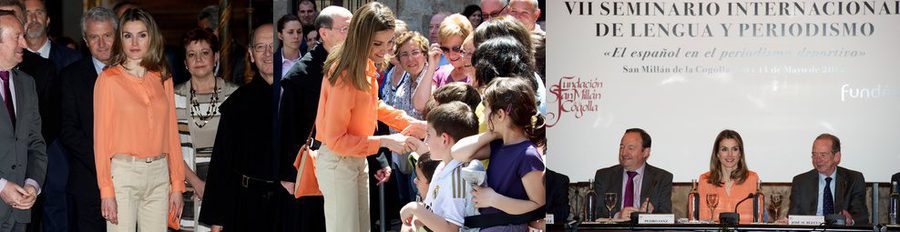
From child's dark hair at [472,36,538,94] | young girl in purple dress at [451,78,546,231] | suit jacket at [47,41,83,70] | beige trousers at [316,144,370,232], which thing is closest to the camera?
young girl in purple dress at [451,78,546,231]

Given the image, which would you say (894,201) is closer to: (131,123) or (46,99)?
(131,123)

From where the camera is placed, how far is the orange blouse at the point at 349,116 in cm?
669

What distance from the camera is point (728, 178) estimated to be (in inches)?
245

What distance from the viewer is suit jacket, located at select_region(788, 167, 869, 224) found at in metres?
6.15

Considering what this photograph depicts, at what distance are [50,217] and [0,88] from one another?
0.68m

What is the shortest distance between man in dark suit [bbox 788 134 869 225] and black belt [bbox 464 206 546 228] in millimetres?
945

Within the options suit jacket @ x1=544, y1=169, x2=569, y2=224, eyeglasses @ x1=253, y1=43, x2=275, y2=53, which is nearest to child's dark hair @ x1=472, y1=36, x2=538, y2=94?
suit jacket @ x1=544, y1=169, x2=569, y2=224

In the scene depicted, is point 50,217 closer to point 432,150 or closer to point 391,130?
point 391,130

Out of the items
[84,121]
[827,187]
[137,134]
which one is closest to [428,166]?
[827,187]

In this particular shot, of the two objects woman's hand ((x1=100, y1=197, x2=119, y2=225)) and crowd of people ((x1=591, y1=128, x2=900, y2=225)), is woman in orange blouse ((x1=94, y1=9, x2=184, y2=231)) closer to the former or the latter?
woman's hand ((x1=100, y1=197, x2=119, y2=225))

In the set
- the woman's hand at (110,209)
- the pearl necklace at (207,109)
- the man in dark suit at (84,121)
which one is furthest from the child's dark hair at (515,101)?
the man in dark suit at (84,121)

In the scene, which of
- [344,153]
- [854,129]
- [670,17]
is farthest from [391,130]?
[854,129]

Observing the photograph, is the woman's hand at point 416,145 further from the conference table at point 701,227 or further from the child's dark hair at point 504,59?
the conference table at point 701,227

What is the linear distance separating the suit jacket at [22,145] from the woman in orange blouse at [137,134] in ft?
1.01
